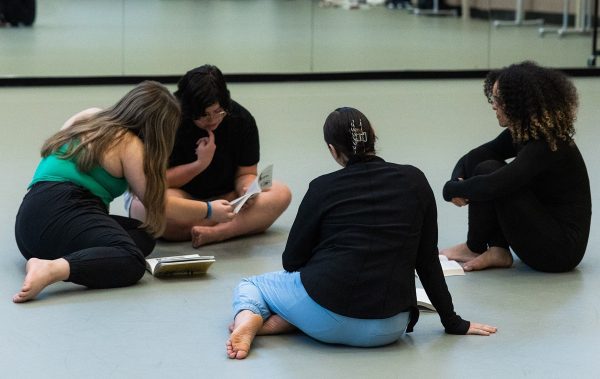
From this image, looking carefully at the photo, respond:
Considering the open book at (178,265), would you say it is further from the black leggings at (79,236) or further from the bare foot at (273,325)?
the bare foot at (273,325)

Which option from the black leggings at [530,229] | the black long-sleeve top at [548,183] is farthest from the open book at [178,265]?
the black leggings at [530,229]

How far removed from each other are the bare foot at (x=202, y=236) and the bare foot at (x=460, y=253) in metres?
1.12

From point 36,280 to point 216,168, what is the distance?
145 centimetres

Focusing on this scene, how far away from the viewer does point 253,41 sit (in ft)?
42.9

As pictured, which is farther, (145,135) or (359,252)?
(145,135)

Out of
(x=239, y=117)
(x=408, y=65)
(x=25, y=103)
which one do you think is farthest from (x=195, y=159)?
(x=408, y=65)

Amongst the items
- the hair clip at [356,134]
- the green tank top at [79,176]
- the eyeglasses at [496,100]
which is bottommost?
the green tank top at [79,176]

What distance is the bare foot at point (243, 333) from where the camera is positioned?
3.73 m

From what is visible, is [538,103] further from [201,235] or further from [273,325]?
[201,235]

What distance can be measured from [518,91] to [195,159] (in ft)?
5.47

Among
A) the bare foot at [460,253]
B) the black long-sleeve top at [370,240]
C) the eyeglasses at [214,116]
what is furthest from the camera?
the eyeglasses at [214,116]

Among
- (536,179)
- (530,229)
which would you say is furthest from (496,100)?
(530,229)

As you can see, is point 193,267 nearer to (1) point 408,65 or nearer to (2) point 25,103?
(2) point 25,103

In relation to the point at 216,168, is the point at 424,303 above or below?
below
